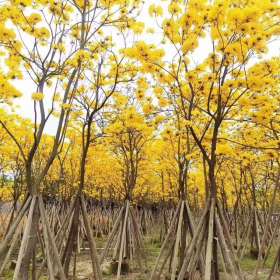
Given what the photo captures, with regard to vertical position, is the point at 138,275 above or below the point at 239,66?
below

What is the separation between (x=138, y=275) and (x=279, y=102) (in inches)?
253

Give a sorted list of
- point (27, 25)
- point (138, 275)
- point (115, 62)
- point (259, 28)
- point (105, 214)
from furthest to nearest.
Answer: point (105, 214) → point (138, 275) → point (115, 62) → point (27, 25) → point (259, 28)

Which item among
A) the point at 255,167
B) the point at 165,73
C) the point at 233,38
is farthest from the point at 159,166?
the point at 233,38

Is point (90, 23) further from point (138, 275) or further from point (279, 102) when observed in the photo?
point (138, 275)

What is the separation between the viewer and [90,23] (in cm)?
658

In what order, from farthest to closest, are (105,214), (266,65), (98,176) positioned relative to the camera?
(105,214) < (98,176) < (266,65)

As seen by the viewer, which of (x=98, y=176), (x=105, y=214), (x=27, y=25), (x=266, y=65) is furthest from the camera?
(x=105, y=214)

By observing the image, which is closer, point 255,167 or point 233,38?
point 233,38

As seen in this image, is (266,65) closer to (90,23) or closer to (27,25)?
(90,23)

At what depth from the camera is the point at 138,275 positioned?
10.6 m

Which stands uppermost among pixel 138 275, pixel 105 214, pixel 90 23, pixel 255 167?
pixel 90 23

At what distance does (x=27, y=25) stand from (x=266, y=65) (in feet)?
12.6

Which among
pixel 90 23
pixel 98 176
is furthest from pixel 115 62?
pixel 98 176

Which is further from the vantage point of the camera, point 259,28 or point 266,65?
point 266,65
